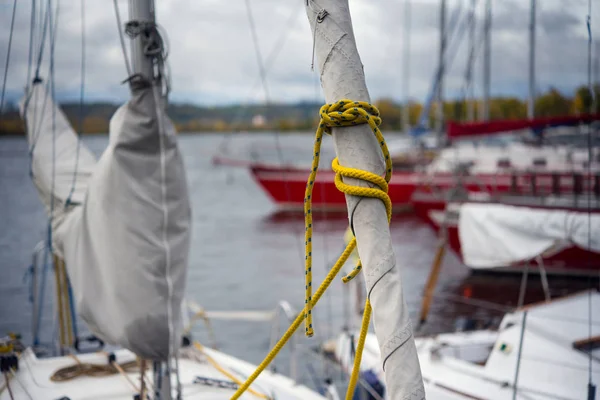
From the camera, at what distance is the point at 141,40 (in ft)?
12.4

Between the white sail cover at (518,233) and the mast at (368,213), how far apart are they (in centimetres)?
869

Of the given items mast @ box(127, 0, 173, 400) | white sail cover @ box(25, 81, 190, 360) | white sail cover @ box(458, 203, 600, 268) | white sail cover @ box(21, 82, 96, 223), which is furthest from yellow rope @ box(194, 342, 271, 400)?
white sail cover @ box(458, 203, 600, 268)

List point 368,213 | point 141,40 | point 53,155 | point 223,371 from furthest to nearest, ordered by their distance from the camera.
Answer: point 53,155, point 223,371, point 141,40, point 368,213

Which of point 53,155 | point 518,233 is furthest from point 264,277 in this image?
point 53,155

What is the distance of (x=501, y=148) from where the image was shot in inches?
1024

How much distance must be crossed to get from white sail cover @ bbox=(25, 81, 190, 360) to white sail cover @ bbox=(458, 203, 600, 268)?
8289mm

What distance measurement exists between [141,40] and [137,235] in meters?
1.13

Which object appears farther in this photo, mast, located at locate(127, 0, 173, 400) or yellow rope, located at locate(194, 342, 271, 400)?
yellow rope, located at locate(194, 342, 271, 400)

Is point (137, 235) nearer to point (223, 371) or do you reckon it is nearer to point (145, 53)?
point (145, 53)

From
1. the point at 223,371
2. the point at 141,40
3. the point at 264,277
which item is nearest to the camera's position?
the point at 141,40

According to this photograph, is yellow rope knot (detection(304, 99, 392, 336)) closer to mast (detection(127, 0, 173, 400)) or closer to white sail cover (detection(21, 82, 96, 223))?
mast (detection(127, 0, 173, 400))

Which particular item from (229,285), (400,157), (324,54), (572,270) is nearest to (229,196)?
(400,157)

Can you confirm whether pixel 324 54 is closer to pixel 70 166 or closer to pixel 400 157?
pixel 70 166

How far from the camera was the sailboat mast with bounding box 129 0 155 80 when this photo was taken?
3783 millimetres
